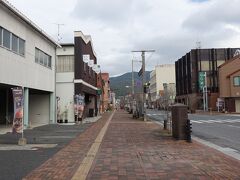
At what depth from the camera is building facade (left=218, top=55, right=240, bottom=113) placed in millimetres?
75438

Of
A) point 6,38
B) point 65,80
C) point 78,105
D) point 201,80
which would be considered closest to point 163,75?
point 201,80

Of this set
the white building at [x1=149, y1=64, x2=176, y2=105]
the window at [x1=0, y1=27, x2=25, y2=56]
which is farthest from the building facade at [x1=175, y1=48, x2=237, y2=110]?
the window at [x1=0, y1=27, x2=25, y2=56]

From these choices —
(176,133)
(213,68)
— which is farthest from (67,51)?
(213,68)

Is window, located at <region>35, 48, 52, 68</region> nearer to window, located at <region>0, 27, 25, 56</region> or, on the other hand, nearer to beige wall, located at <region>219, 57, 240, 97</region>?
window, located at <region>0, 27, 25, 56</region>

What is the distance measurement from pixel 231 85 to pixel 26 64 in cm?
5576

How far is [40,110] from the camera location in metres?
38.4

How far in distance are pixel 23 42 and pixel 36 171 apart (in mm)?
18800

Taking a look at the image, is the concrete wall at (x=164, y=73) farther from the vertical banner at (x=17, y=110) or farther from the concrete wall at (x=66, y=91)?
the vertical banner at (x=17, y=110)

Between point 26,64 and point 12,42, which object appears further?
point 26,64

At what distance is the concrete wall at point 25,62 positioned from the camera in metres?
23.9

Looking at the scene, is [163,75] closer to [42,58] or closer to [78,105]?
[78,105]

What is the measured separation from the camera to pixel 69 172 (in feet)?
34.4

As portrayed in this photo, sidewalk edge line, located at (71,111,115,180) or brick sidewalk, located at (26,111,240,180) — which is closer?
sidewalk edge line, located at (71,111,115,180)

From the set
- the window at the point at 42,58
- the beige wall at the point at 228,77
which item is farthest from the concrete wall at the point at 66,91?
the beige wall at the point at 228,77
